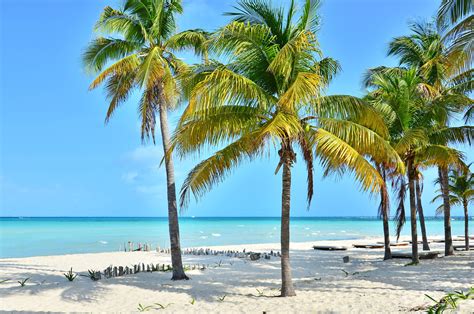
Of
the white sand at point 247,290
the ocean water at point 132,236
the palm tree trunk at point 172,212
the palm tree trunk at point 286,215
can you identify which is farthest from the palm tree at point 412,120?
the ocean water at point 132,236

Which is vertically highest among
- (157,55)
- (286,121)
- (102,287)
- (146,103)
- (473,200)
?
(157,55)

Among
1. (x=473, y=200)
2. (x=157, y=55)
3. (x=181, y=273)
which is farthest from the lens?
(x=473, y=200)

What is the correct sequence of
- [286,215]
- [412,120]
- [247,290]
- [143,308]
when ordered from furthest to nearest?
1. [412,120]
2. [247,290]
3. [286,215]
4. [143,308]

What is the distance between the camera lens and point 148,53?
14.8m

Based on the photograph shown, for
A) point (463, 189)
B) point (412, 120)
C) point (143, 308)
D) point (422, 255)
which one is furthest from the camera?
point (463, 189)

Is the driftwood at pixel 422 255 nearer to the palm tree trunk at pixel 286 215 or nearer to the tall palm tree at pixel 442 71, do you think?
the tall palm tree at pixel 442 71

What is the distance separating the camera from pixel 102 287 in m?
13.0

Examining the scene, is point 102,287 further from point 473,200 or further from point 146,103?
point 473,200

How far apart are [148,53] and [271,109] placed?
206 inches

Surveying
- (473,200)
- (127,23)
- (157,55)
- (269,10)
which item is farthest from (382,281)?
(473,200)

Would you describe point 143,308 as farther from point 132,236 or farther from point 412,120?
point 132,236

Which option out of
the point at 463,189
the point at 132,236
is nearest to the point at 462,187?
the point at 463,189

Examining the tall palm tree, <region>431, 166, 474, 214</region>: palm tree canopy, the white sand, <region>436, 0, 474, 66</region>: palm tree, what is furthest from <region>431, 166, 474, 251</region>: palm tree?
<region>436, 0, 474, 66</region>: palm tree

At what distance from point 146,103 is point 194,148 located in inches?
167
